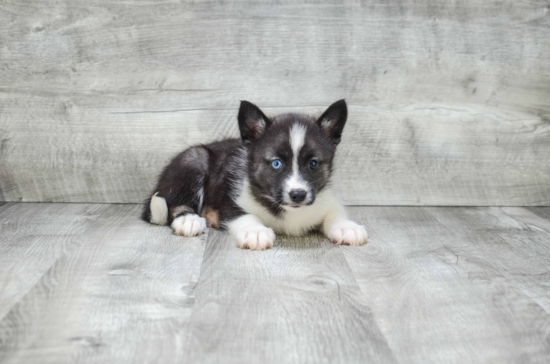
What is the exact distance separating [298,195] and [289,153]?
10.3 inches

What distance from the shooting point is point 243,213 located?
Answer: 313cm

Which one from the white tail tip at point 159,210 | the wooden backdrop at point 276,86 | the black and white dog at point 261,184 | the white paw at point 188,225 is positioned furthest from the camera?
the wooden backdrop at point 276,86

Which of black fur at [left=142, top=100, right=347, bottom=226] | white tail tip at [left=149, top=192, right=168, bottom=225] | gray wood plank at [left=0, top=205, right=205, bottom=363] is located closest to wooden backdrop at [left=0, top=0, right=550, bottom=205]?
black fur at [left=142, top=100, right=347, bottom=226]

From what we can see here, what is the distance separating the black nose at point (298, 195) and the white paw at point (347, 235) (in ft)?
1.09

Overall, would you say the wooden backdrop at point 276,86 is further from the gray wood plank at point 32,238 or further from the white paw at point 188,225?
the white paw at point 188,225

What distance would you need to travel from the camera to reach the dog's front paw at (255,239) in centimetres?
279

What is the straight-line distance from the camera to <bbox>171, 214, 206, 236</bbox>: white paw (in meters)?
3.03

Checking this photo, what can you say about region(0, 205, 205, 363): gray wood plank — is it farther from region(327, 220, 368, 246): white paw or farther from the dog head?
region(327, 220, 368, 246): white paw

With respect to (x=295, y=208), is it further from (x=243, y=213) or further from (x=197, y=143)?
(x=197, y=143)

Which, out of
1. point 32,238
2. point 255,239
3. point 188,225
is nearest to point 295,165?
point 255,239

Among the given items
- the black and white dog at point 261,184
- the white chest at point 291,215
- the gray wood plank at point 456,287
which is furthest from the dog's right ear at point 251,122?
the gray wood plank at point 456,287

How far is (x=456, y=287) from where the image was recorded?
233cm

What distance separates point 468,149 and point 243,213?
1.83 metres

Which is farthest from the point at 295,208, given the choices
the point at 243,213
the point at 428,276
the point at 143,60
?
the point at 143,60
